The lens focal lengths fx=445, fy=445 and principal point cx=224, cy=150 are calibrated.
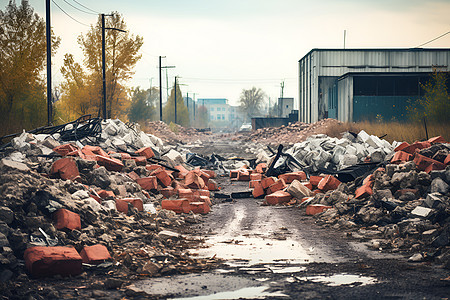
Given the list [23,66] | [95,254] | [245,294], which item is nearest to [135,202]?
[95,254]

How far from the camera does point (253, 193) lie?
488 inches

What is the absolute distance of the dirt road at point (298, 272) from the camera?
4707 mm

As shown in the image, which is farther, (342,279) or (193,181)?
(193,181)

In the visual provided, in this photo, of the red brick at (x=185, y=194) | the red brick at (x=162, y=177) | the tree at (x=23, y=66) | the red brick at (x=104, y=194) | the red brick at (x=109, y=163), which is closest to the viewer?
the red brick at (x=104, y=194)

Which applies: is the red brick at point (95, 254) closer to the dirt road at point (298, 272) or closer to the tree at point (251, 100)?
the dirt road at point (298, 272)

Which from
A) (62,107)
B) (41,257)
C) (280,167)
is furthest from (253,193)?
(62,107)

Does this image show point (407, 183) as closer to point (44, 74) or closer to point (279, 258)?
point (279, 258)

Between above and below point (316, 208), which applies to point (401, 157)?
above

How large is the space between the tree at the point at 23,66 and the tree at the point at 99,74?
261 inches

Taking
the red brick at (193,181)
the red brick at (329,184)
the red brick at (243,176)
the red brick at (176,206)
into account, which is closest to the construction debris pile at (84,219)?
the red brick at (176,206)

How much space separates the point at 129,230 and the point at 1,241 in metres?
2.17

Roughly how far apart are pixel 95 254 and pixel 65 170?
3722 millimetres

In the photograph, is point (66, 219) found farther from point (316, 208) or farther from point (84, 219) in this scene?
point (316, 208)

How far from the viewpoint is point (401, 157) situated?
34.0ft
